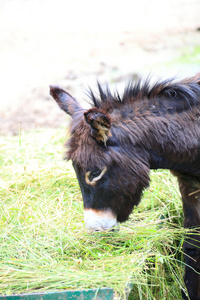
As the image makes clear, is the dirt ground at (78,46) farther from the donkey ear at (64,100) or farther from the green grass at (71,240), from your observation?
the donkey ear at (64,100)

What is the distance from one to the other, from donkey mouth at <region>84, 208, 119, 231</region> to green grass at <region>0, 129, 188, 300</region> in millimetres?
89

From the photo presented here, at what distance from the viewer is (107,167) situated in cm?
304

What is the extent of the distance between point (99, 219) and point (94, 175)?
329 millimetres

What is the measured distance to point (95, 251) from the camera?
3.19 meters

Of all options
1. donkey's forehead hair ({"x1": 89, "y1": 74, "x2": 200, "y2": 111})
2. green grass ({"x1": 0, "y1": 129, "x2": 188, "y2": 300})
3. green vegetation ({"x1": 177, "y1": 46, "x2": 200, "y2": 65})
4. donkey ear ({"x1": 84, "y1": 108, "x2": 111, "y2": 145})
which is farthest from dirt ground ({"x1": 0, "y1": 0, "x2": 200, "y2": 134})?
donkey ear ({"x1": 84, "y1": 108, "x2": 111, "y2": 145})

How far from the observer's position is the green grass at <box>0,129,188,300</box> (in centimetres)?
273

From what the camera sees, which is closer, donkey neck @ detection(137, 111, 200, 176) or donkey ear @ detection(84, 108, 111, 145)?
donkey ear @ detection(84, 108, 111, 145)

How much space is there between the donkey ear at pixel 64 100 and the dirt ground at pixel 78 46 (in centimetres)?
401

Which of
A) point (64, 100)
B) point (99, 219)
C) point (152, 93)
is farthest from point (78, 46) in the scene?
point (99, 219)

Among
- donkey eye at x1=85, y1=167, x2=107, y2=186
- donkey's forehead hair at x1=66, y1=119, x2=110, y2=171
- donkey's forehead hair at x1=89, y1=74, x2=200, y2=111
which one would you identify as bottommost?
donkey eye at x1=85, y1=167, x2=107, y2=186

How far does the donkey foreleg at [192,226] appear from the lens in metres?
3.45

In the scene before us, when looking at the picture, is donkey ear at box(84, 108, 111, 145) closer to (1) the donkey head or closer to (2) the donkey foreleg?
(1) the donkey head

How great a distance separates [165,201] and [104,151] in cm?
149

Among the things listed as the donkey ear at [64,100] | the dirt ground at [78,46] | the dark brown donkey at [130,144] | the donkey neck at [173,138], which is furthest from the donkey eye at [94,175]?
the dirt ground at [78,46]
